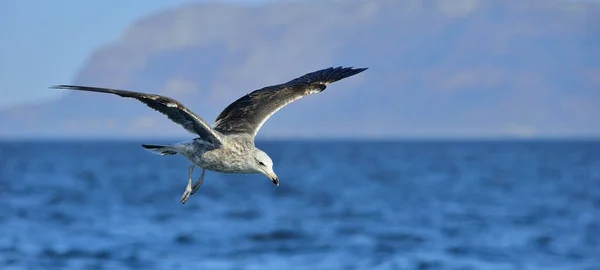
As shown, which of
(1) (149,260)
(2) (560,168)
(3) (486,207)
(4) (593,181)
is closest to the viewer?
(1) (149,260)

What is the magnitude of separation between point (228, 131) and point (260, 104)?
108 cm

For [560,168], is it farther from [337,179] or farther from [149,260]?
[149,260]

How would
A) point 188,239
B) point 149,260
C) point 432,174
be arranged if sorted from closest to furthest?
point 149,260 < point 188,239 < point 432,174

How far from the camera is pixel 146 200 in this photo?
175 feet

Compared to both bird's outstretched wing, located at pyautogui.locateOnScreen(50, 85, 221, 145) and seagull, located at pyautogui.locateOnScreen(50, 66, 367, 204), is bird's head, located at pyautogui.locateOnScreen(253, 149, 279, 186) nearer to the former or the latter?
seagull, located at pyautogui.locateOnScreen(50, 66, 367, 204)

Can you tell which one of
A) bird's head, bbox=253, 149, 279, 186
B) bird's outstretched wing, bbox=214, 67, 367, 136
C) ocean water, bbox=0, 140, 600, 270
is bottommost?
bird's head, bbox=253, 149, 279, 186

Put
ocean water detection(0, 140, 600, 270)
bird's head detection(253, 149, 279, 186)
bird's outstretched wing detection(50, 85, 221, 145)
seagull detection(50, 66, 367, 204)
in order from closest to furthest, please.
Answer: bird's outstretched wing detection(50, 85, 221, 145)
seagull detection(50, 66, 367, 204)
bird's head detection(253, 149, 279, 186)
ocean water detection(0, 140, 600, 270)

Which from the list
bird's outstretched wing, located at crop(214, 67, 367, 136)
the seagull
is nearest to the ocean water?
bird's outstretched wing, located at crop(214, 67, 367, 136)

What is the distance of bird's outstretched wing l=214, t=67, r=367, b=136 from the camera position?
48.2ft

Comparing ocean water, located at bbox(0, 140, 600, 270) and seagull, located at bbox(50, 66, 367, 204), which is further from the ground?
ocean water, located at bbox(0, 140, 600, 270)

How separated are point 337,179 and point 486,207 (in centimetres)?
2804

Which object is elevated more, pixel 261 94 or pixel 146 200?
pixel 146 200

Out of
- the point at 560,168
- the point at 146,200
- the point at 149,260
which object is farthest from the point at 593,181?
the point at 149,260

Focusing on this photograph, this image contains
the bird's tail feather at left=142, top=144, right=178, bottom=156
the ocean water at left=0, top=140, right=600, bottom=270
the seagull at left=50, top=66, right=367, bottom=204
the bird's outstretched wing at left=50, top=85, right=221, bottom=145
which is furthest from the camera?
the ocean water at left=0, top=140, right=600, bottom=270
